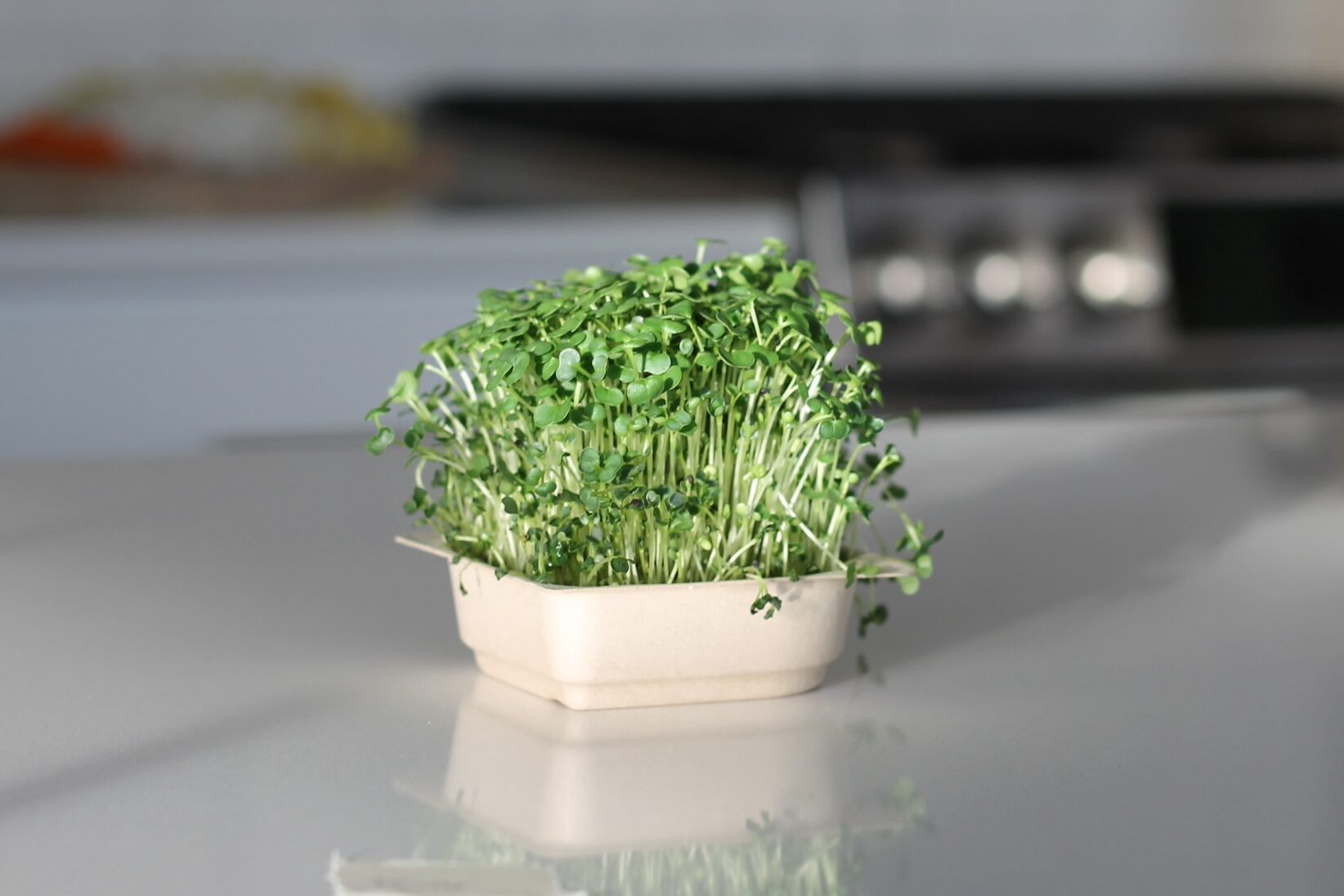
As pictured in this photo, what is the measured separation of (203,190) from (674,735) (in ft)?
8.56

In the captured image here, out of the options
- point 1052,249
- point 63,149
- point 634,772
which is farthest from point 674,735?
point 63,149

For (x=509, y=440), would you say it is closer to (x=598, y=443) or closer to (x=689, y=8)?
(x=598, y=443)

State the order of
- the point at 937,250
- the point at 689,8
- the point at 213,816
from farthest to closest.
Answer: the point at 689,8 → the point at 937,250 → the point at 213,816

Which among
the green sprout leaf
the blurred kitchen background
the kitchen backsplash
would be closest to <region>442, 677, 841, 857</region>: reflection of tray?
the green sprout leaf

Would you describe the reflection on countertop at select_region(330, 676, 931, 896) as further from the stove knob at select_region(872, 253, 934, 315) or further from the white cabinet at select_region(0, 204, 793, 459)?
the stove knob at select_region(872, 253, 934, 315)

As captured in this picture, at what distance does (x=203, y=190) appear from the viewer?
2961 mm

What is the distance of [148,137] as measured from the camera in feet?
10.4

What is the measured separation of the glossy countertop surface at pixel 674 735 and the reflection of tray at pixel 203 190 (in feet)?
6.58

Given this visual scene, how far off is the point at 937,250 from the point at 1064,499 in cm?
197

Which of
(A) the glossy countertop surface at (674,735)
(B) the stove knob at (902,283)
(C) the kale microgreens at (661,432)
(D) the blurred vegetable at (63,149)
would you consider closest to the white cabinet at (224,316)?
(D) the blurred vegetable at (63,149)

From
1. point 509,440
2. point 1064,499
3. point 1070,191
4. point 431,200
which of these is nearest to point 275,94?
point 431,200

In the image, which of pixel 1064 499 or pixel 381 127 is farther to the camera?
pixel 381 127

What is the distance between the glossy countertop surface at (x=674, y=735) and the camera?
48 centimetres

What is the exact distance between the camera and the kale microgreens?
62cm
